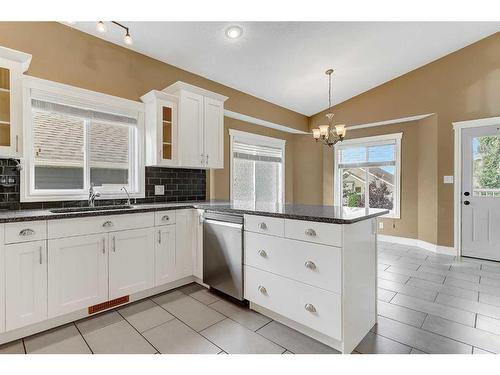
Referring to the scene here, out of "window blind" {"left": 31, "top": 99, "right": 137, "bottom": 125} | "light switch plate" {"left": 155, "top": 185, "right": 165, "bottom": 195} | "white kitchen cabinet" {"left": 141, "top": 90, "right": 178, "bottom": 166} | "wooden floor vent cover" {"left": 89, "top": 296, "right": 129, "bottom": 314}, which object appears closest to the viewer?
"wooden floor vent cover" {"left": 89, "top": 296, "right": 129, "bottom": 314}

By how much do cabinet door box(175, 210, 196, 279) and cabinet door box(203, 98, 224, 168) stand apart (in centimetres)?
90

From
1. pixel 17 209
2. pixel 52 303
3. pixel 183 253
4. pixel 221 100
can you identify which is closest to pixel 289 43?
pixel 221 100

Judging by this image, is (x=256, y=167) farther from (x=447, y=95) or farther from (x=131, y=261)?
(x=447, y=95)

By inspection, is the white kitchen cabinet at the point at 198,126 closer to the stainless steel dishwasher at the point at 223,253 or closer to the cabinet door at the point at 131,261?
the stainless steel dishwasher at the point at 223,253

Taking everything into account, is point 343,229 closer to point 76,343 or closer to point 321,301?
point 321,301

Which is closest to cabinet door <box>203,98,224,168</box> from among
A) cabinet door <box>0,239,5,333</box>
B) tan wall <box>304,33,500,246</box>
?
cabinet door <box>0,239,5,333</box>

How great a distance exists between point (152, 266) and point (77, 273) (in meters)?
0.65

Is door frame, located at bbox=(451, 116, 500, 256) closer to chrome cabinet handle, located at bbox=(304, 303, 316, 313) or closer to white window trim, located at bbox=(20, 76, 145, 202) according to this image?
chrome cabinet handle, located at bbox=(304, 303, 316, 313)

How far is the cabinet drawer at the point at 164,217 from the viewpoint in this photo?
103 inches

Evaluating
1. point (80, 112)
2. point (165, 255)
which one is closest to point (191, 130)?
point (80, 112)

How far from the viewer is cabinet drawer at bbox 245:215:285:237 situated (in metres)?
2.03

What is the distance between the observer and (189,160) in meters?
3.24
